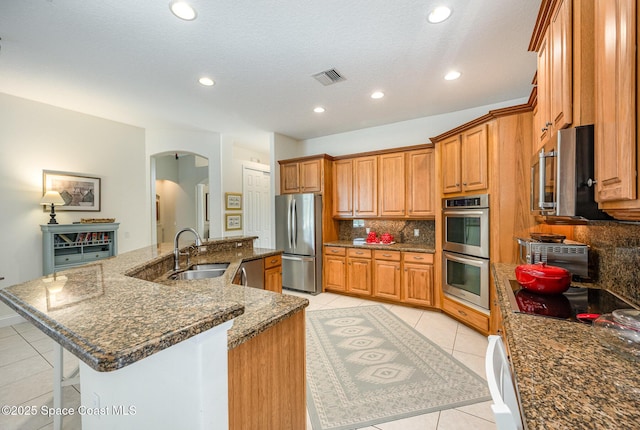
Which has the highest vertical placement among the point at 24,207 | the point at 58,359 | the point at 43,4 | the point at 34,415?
the point at 43,4

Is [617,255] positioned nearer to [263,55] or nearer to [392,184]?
[392,184]

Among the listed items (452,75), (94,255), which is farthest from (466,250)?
(94,255)

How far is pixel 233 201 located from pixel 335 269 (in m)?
2.50

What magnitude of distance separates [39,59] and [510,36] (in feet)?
13.8

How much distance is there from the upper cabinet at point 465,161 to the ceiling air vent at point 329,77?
157 centimetres

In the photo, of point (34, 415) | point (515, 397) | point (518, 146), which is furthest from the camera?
point (518, 146)

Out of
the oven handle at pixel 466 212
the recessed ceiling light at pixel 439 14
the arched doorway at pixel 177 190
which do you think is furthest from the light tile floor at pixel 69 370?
the arched doorway at pixel 177 190

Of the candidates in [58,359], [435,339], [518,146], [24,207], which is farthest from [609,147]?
[24,207]

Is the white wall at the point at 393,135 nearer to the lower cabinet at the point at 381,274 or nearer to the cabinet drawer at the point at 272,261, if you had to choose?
the lower cabinet at the point at 381,274

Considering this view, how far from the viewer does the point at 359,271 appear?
4.12 metres

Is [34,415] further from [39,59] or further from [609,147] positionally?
[609,147]

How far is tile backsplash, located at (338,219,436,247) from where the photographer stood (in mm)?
4082

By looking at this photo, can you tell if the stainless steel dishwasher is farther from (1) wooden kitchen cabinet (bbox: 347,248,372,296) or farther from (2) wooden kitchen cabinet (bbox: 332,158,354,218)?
(2) wooden kitchen cabinet (bbox: 332,158,354,218)

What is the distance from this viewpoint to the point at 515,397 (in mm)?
901
